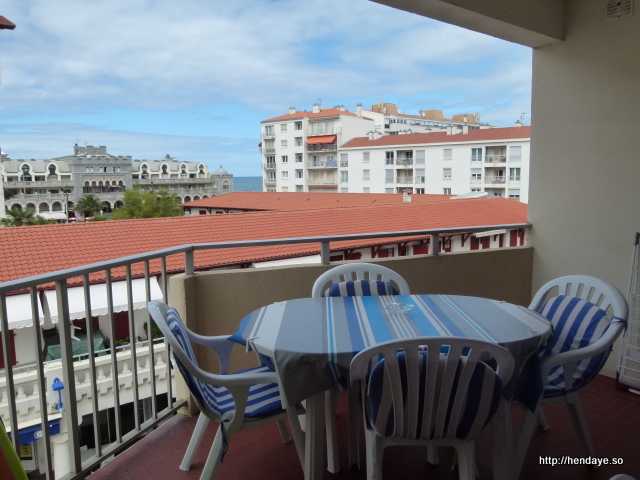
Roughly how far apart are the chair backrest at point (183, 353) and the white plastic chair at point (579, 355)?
1204 millimetres

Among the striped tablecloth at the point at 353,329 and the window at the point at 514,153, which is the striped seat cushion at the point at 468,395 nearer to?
the striped tablecloth at the point at 353,329

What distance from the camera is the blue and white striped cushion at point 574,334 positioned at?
76.1 inches

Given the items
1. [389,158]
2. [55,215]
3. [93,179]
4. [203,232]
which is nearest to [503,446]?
[203,232]

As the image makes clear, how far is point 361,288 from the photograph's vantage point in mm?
2480

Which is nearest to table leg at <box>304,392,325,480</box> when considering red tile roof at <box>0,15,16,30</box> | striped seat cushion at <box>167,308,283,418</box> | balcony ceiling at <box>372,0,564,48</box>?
striped seat cushion at <box>167,308,283,418</box>

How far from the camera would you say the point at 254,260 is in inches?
514

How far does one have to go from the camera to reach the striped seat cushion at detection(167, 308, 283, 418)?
1660 mm

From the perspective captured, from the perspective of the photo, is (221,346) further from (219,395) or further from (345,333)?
(345,333)

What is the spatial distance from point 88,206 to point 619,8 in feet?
90.7

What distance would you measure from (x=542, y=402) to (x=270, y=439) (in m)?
1.25

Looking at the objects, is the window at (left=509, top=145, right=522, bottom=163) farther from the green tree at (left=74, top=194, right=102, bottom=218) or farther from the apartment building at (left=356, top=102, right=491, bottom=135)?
the green tree at (left=74, top=194, right=102, bottom=218)

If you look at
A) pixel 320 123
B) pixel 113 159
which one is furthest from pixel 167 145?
pixel 320 123

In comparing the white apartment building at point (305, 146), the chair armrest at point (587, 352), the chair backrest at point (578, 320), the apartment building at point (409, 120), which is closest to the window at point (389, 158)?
the white apartment building at point (305, 146)

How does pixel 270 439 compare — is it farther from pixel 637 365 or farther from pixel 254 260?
pixel 254 260
